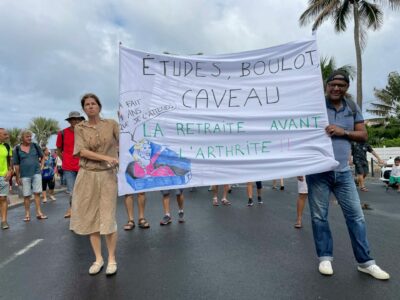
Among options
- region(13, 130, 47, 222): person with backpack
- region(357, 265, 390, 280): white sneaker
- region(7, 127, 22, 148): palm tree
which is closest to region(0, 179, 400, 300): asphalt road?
region(357, 265, 390, 280): white sneaker

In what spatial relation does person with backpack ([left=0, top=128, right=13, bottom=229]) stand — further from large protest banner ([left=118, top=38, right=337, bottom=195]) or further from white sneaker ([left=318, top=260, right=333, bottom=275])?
white sneaker ([left=318, top=260, right=333, bottom=275])

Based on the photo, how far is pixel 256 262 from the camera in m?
4.22

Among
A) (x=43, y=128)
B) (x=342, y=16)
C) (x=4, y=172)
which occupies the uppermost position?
(x=342, y=16)

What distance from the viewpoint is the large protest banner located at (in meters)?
4.01

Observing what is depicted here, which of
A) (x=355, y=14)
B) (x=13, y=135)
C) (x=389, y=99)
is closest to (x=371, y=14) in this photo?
(x=355, y=14)

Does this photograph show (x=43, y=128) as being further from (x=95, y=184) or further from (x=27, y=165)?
(x=95, y=184)

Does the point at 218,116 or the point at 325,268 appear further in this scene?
the point at 218,116

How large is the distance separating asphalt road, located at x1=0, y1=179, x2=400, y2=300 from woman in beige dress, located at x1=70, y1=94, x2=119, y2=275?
1.47ft

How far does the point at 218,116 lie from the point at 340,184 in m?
1.46

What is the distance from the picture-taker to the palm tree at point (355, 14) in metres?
20.5

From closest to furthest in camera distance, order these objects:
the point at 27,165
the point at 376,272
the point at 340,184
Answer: the point at 376,272 < the point at 340,184 < the point at 27,165

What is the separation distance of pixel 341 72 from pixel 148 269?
2.92 m

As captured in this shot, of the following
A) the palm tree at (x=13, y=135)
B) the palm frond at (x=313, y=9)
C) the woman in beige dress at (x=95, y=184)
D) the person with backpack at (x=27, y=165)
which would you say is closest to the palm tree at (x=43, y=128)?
the palm tree at (x=13, y=135)

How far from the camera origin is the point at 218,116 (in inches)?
163
